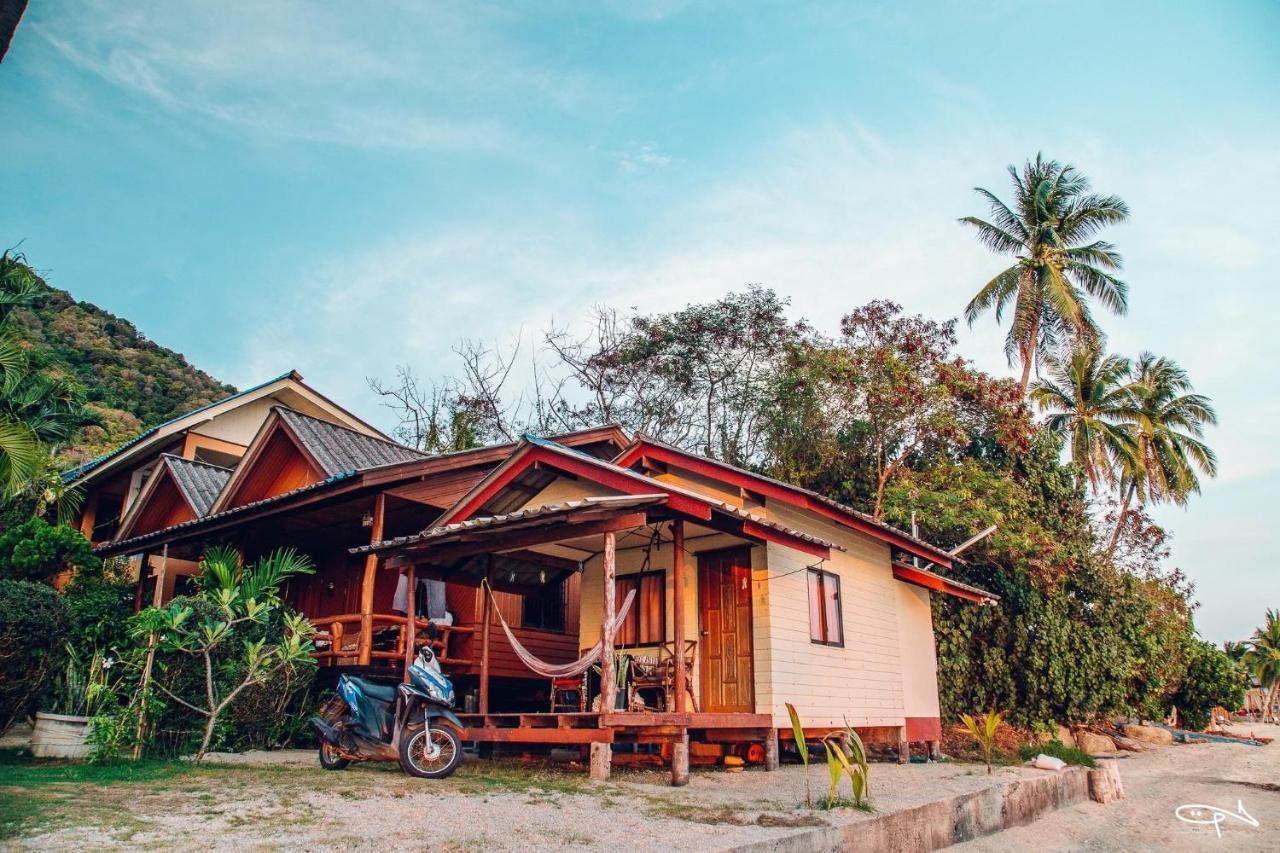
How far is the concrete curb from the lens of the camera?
6.31m

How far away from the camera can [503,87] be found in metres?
14.6

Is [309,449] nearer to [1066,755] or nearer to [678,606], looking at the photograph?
[678,606]

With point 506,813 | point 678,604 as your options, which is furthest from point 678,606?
point 506,813

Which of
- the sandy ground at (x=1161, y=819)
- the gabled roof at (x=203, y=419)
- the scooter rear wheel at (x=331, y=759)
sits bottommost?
the sandy ground at (x=1161, y=819)

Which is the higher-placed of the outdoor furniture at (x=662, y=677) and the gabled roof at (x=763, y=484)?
the gabled roof at (x=763, y=484)

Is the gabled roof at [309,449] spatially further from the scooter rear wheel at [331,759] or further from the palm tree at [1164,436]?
the palm tree at [1164,436]

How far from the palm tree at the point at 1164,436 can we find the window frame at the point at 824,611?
2289 cm

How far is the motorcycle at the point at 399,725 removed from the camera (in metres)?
8.77

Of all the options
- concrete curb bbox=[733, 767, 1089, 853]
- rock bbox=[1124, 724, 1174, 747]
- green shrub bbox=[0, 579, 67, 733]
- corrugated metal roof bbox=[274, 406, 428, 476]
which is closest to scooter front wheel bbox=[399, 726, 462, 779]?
concrete curb bbox=[733, 767, 1089, 853]

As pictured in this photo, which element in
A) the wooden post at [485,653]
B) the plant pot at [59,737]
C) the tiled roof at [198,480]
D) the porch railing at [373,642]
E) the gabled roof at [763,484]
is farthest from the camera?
the tiled roof at [198,480]

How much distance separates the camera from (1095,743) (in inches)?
818

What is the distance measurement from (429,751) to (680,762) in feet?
8.41

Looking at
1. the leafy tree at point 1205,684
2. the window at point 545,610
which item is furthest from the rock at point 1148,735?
the window at point 545,610

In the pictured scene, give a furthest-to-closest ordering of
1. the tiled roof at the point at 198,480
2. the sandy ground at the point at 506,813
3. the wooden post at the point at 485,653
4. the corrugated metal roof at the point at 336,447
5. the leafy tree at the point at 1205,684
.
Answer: the leafy tree at the point at 1205,684, the tiled roof at the point at 198,480, the corrugated metal roof at the point at 336,447, the wooden post at the point at 485,653, the sandy ground at the point at 506,813
